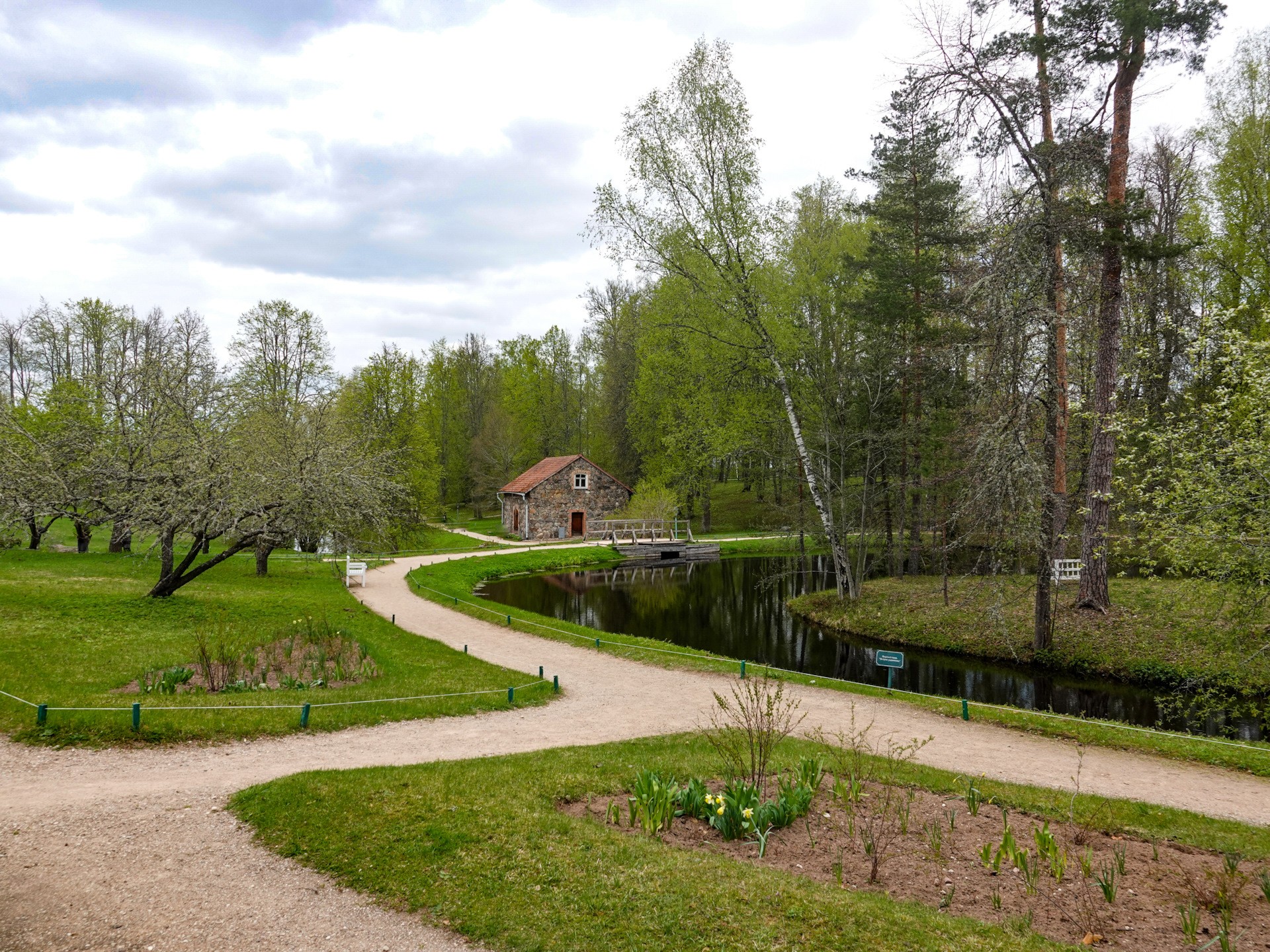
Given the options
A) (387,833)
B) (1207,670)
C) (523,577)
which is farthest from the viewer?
(523,577)

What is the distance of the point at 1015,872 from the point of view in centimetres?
525

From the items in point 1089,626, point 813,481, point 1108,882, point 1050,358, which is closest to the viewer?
point 1108,882

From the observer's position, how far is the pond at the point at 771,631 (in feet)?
43.0

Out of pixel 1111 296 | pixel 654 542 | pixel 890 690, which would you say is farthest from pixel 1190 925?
pixel 654 542

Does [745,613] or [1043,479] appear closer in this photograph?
[1043,479]

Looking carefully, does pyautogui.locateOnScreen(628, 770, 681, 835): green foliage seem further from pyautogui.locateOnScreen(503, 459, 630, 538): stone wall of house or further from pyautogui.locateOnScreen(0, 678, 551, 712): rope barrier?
pyautogui.locateOnScreen(503, 459, 630, 538): stone wall of house

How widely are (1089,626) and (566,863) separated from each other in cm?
1441

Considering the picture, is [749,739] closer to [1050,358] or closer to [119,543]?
[1050,358]

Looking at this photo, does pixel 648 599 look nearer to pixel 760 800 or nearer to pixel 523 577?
pixel 523 577

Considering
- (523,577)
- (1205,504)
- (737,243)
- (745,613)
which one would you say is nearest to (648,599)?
(745,613)

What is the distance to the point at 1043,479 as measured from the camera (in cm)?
1254

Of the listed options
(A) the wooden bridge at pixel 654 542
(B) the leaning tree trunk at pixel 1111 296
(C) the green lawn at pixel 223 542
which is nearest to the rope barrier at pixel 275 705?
(B) the leaning tree trunk at pixel 1111 296

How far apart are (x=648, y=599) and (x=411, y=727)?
54.7 ft

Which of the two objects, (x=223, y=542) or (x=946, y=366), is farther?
(x=223, y=542)
